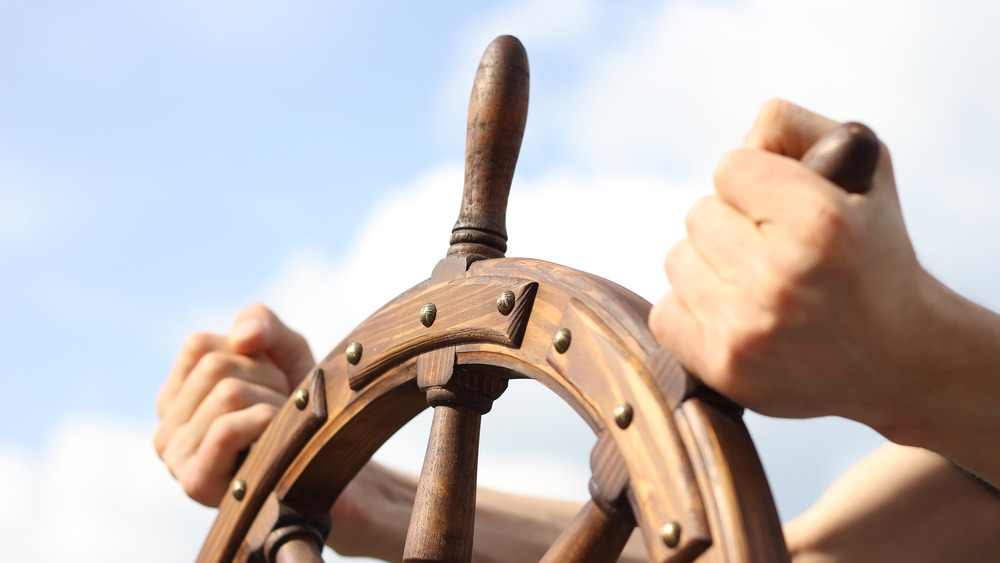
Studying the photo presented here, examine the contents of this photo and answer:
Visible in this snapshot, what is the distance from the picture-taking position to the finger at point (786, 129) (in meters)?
0.56

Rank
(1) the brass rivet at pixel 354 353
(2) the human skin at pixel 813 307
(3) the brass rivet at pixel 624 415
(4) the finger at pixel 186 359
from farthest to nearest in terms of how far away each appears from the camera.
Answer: (4) the finger at pixel 186 359 → (1) the brass rivet at pixel 354 353 → (3) the brass rivet at pixel 624 415 → (2) the human skin at pixel 813 307

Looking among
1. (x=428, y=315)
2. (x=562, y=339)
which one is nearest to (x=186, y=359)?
(x=428, y=315)

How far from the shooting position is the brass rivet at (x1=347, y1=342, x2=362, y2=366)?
86 centimetres

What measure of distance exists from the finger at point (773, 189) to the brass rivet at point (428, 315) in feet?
1.01

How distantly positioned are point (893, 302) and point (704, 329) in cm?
10

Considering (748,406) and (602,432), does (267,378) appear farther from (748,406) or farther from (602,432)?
(748,406)

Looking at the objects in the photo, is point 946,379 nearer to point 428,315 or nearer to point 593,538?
point 593,538

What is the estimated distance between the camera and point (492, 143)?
827mm

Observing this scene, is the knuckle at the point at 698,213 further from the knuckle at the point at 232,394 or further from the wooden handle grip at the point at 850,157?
the knuckle at the point at 232,394

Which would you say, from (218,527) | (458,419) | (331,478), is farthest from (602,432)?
(218,527)

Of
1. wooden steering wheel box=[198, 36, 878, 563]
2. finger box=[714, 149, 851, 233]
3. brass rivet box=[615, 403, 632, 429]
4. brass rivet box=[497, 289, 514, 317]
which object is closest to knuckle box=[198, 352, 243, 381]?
→ wooden steering wheel box=[198, 36, 878, 563]

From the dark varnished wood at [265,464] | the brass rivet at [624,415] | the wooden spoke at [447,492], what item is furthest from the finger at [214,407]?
the brass rivet at [624,415]

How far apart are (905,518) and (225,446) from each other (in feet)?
2.46

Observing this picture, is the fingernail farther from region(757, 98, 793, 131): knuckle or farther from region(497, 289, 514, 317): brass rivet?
region(757, 98, 793, 131): knuckle
